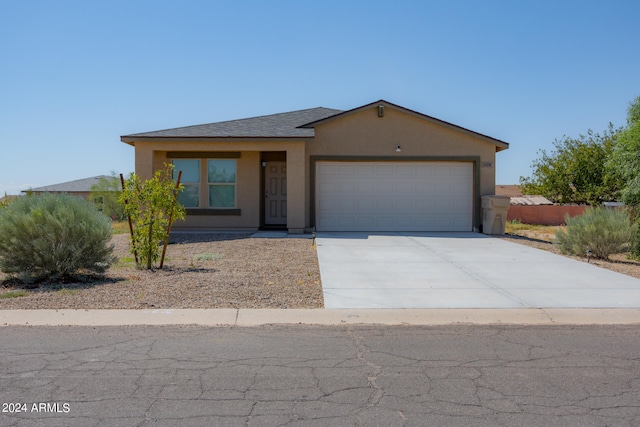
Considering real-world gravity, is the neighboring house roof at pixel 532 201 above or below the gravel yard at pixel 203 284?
above

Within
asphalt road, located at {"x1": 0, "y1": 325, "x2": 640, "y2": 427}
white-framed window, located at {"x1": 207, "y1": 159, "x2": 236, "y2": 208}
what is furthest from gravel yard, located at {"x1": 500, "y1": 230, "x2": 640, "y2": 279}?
white-framed window, located at {"x1": 207, "y1": 159, "x2": 236, "y2": 208}

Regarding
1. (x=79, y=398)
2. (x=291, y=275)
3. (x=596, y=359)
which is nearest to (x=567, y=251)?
(x=291, y=275)

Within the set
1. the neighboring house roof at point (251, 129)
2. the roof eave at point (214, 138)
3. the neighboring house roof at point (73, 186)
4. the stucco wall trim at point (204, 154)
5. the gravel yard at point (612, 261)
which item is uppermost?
the neighboring house roof at point (251, 129)

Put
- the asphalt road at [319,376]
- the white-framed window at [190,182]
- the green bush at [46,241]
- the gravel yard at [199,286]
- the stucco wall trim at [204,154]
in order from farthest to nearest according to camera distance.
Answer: the white-framed window at [190,182] < the stucco wall trim at [204,154] < the green bush at [46,241] < the gravel yard at [199,286] < the asphalt road at [319,376]

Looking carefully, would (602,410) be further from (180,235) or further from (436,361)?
(180,235)

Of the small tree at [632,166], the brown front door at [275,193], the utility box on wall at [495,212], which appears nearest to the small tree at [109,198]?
the brown front door at [275,193]

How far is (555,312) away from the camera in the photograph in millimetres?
7855

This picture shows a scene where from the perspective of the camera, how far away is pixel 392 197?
19.0m

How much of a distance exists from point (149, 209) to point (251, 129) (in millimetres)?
8526

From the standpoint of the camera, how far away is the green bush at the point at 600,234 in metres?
13.3

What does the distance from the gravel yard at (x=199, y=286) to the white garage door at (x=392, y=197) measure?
5563mm

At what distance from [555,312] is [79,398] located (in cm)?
618

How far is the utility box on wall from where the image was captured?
59.8ft

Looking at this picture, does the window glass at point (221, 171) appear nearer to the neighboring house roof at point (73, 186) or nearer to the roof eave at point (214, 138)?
the roof eave at point (214, 138)
